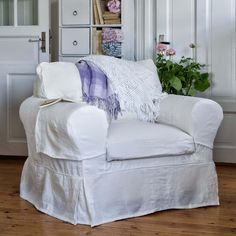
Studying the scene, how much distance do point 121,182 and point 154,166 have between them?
0.21 m

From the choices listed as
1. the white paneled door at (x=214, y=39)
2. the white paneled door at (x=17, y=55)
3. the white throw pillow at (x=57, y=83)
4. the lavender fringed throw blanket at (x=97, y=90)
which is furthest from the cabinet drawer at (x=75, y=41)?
the white throw pillow at (x=57, y=83)

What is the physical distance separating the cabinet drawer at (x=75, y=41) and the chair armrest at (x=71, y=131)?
1334mm

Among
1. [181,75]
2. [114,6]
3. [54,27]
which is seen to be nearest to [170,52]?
[181,75]

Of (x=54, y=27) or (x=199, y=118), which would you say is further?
(x=54, y=27)

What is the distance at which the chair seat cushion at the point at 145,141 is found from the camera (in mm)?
2140

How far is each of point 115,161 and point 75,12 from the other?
5.73 feet

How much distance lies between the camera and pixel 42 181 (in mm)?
2342

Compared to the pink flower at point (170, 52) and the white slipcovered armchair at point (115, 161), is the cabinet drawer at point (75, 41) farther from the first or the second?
the white slipcovered armchair at point (115, 161)

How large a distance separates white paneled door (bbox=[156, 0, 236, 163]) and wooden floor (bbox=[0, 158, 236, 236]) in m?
1.01

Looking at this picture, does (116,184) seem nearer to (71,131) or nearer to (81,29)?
(71,131)

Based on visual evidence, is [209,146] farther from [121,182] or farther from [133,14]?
[133,14]

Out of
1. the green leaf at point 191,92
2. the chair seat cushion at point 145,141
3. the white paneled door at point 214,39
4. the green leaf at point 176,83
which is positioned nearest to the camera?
the chair seat cushion at point 145,141

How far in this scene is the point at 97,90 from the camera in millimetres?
2518

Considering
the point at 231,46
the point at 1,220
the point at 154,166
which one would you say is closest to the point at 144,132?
the point at 154,166
